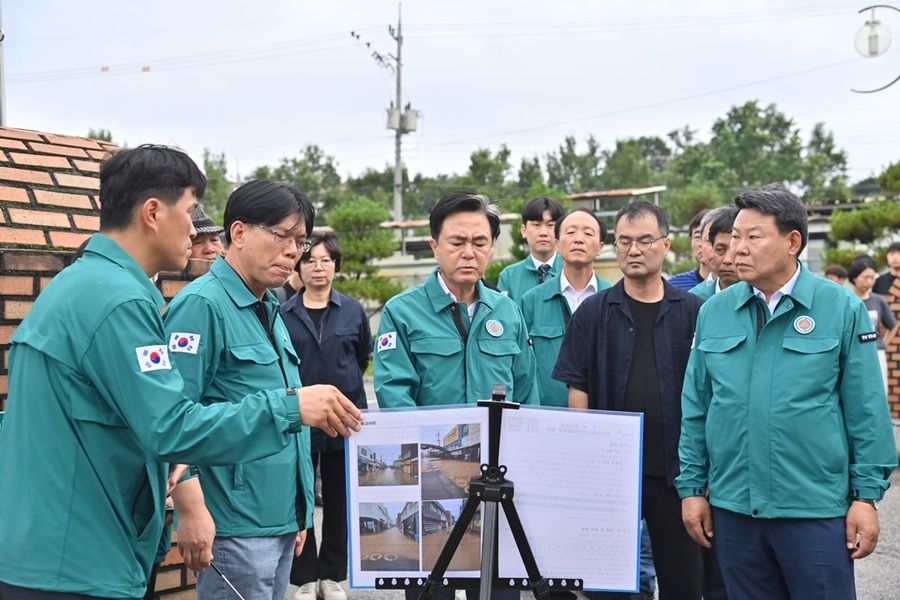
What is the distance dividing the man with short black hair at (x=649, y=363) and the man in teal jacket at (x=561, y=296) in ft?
2.38

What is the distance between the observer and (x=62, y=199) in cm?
374

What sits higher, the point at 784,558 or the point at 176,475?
the point at 176,475

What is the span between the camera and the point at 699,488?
3.40m

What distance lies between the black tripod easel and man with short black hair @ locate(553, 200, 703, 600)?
131 cm

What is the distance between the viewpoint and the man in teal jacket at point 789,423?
304cm

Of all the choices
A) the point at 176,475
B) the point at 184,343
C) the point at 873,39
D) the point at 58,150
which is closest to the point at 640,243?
the point at 184,343

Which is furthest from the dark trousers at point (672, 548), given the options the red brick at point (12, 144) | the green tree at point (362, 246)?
the green tree at point (362, 246)

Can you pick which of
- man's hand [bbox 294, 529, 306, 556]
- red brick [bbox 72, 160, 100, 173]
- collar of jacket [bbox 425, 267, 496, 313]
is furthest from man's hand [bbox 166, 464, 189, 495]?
red brick [bbox 72, 160, 100, 173]

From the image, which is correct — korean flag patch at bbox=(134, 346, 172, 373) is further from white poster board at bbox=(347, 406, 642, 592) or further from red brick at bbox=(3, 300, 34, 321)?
red brick at bbox=(3, 300, 34, 321)

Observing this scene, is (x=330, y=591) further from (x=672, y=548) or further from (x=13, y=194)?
(x=13, y=194)

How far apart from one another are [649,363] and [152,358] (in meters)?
2.37

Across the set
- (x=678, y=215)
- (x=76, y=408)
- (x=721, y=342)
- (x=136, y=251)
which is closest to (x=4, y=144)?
(x=136, y=251)

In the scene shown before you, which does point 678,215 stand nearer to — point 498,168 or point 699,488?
point 498,168

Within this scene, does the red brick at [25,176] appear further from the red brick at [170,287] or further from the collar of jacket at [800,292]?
the collar of jacket at [800,292]
